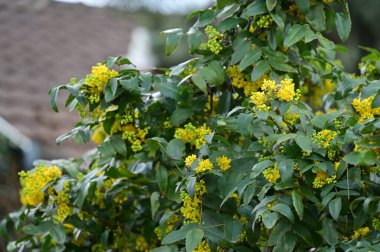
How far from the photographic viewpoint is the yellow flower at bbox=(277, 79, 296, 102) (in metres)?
1.67

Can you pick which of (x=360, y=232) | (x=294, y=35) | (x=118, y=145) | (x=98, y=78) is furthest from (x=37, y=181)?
(x=360, y=232)

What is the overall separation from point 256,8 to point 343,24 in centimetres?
29

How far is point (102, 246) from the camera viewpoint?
221 cm

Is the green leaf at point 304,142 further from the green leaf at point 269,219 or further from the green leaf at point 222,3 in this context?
the green leaf at point 222,3

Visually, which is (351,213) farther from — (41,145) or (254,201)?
(41,145)

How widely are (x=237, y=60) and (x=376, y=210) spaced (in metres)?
0.66

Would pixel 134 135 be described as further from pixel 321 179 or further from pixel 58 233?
pixel 321 179

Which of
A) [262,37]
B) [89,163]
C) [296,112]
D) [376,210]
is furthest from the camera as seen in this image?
[89,163]

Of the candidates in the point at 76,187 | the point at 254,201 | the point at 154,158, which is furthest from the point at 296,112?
the point at 76,187

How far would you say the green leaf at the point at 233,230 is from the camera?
1.67 m

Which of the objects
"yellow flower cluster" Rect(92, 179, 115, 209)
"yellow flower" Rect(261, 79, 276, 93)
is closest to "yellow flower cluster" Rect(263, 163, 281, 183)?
"yellow flower" Rect(261, 79, 276, 93)

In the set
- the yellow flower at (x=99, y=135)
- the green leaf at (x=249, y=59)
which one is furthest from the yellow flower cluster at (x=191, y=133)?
the yellow flower at (x=99, y=135)

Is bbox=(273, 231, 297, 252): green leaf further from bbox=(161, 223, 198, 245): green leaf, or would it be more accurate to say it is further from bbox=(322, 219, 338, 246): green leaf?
bbox=(161, 223, 198, 245): green leaf

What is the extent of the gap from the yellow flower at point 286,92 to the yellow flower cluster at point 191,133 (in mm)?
288
